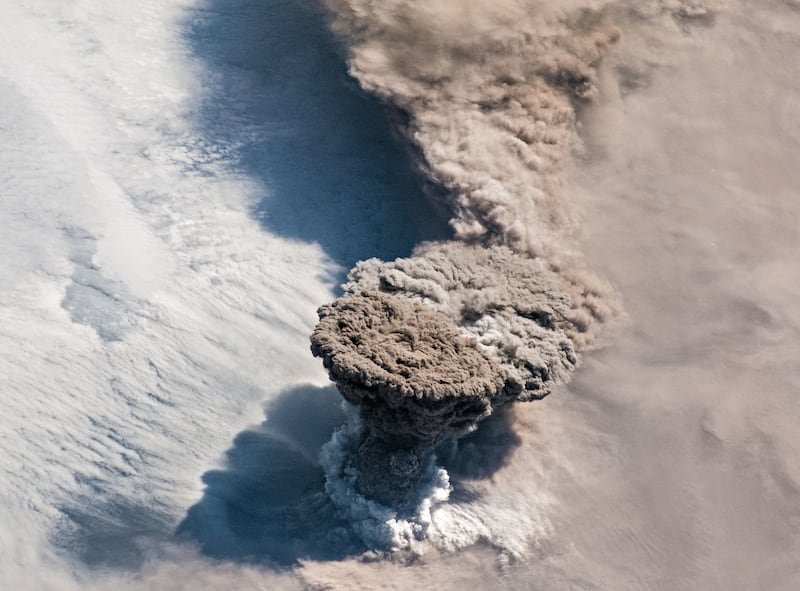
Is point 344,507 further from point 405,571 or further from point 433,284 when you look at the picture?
point 433,284

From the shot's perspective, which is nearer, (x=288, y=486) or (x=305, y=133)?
(x=288, y=486)

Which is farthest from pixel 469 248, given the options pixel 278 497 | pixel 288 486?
pixel 278 497

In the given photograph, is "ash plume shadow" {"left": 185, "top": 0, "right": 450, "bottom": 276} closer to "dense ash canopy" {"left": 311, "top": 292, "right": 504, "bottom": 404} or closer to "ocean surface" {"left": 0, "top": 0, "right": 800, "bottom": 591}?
"ocean surface" {"left": 0, "top": 0, "right": 800, "bottom": 591}

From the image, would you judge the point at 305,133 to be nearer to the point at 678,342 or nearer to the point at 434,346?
the point at 434,346

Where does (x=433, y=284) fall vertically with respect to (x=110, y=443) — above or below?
above

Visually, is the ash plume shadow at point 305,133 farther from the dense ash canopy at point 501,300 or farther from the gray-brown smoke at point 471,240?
the dense ash canopy at point 501,300

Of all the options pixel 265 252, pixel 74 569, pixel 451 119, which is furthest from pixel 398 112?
pixel 74 569

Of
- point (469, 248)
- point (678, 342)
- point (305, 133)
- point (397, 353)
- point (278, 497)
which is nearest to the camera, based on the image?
point (397, 353)

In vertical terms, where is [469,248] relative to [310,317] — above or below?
above
